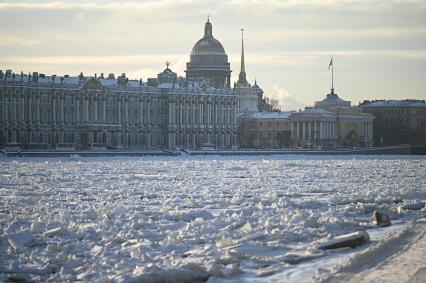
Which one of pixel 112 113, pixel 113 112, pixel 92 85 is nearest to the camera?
pixel 92 85

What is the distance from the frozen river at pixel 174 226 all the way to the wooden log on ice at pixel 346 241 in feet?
1.15

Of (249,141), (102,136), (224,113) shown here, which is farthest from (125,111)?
(249,141)

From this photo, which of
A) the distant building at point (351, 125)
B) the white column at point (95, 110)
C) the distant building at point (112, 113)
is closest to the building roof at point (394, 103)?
the distant building at point (351, 125)

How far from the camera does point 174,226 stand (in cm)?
2495

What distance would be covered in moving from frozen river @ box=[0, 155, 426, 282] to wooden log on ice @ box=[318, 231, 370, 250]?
351 mm

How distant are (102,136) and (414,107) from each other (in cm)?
8681

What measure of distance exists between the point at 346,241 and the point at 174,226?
4842 millimetres

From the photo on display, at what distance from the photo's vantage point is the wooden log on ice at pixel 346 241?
72.1 feet

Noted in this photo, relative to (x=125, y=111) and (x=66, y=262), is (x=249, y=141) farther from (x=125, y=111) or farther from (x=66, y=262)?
(x=66, y=262)

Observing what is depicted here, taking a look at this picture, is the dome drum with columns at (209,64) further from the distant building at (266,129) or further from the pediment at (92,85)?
the pediment at (92,85)

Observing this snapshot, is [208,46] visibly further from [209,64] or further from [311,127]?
[311,127]

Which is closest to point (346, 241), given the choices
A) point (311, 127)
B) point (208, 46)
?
point (311, 127)

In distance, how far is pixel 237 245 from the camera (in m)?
22.2

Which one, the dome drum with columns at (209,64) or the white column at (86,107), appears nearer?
the white column at (86,107)
